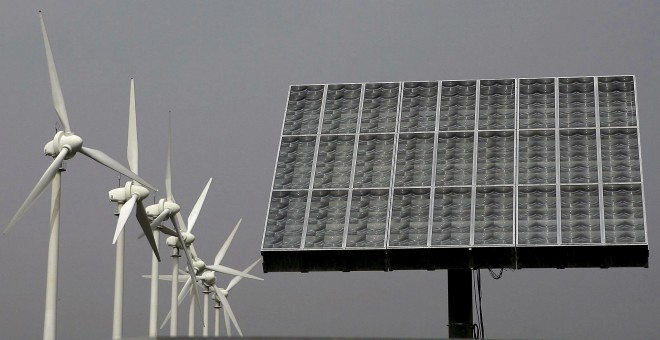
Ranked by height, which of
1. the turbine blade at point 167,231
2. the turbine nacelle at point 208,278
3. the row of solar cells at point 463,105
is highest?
the row of solar cells at point 463,105

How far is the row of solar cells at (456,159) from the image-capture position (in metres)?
53.0

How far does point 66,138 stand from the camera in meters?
50.8

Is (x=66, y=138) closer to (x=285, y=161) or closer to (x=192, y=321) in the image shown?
(x=285, y=161)

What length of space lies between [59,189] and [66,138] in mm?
3103

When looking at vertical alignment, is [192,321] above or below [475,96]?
below

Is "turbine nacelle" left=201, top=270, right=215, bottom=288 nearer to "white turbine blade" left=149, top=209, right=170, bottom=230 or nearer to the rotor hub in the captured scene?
the rotor hub

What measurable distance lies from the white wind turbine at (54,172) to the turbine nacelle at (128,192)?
2.75 metres

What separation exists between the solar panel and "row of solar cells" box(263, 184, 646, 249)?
0.05 metres

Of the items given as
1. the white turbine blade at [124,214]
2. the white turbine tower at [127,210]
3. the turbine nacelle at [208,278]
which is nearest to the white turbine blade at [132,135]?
the white turbine tower at [127,210]

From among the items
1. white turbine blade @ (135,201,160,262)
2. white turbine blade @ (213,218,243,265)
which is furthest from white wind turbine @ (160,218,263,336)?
white turbine blade @ (135,201,160,262)

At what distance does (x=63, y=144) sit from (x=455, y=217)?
53.3ft

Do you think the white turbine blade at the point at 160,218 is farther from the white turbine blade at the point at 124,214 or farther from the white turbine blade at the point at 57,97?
the white turbine blade at the point at 57,97

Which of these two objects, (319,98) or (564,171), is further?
(319,98)

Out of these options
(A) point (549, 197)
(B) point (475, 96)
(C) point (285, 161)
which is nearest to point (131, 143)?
(C) point (285, 161)
